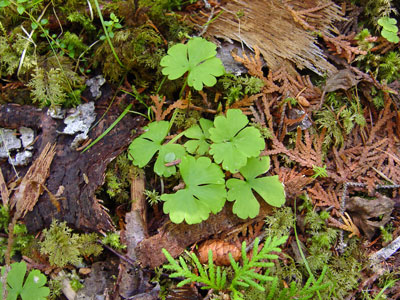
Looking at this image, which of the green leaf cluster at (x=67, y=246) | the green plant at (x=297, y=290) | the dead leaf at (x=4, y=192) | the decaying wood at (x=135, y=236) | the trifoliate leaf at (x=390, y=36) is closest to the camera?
the green plant at (x=297, y=290)

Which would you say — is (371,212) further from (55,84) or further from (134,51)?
(55,84)

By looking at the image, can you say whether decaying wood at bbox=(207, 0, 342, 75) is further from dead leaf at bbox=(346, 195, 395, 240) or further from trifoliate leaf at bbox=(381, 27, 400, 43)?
dead leaf at bbox=(346, 195, 395, 240)

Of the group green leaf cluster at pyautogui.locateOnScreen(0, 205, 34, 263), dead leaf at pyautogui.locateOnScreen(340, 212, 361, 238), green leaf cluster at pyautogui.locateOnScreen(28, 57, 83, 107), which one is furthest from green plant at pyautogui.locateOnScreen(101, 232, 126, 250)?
dead leaf at pyautogui.locateOnScreen(340, 212, 361, 238)

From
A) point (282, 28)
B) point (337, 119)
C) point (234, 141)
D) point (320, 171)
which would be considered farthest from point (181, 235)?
point (282, 28)

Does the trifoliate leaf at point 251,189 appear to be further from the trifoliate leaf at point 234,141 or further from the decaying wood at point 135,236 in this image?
the decaying wood at point 135,236

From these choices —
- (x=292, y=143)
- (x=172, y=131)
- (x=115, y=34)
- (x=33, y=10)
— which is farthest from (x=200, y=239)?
(x=33, y=10)

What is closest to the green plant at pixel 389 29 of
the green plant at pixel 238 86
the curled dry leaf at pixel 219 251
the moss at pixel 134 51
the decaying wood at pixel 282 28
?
the decaying wood at pixel 282 28

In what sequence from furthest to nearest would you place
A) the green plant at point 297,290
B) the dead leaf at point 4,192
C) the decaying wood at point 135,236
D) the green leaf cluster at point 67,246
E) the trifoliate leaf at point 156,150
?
the dead leaf at point 4,192 < the trifoliate leaf at point 156,150 < the green leaf cluster at point 67,246 < the decaying wood at point 135,236 < the green plant at point 297,290
